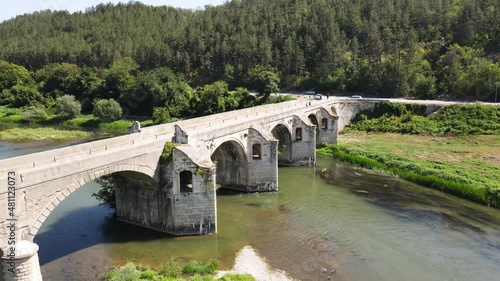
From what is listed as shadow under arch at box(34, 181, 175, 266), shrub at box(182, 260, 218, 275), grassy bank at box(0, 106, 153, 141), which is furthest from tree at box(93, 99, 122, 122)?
shrub at box(182, 260, 218, 275)

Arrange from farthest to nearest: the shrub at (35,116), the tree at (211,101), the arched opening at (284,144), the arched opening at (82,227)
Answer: the shrub at (35,116) < the tree at (211,101) < the arched opening at (284,144) < the arched opening at (82,227)

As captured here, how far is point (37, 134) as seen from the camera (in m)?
45.3

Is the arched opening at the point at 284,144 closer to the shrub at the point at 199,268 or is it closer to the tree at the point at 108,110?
the shrub at the point at 199,268

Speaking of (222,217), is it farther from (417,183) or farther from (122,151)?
(417,183)

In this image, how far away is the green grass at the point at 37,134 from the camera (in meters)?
44.1

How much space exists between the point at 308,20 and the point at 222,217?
2321 inches

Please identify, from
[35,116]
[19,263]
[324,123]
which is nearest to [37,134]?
[35,116]

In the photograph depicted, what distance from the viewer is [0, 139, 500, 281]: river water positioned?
651 inches

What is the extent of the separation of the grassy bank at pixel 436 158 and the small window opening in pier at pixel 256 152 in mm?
9160

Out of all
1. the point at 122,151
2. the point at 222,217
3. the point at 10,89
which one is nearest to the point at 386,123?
the point at 222,217

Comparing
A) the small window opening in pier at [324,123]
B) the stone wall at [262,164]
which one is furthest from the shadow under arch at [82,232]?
the small window opening in pier at [324,123]

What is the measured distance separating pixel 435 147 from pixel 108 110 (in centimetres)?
3743

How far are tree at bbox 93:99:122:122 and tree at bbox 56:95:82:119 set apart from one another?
394 cm

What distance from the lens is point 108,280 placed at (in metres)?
15.2
